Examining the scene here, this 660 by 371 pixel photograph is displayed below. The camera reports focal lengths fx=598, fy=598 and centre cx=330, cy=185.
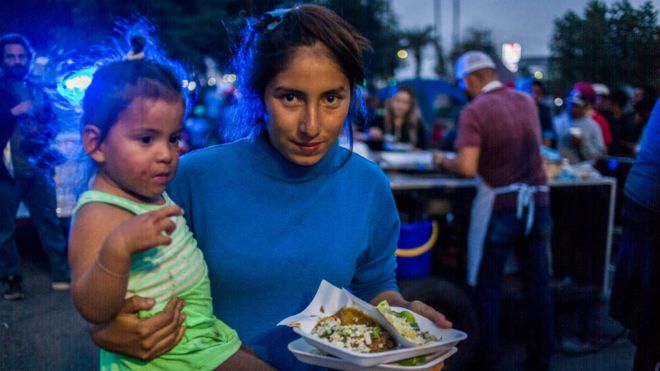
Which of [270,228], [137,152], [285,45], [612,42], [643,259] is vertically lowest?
[643,259]

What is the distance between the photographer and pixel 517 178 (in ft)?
14.4

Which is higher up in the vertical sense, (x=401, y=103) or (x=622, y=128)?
(x=401, y=103)

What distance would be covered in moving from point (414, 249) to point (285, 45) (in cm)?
334

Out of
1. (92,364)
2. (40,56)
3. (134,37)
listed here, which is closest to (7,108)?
(40,56)

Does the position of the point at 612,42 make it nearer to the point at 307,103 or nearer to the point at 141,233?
the point at 307,103

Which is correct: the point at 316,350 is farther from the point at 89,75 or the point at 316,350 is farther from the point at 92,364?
the point at 92,364

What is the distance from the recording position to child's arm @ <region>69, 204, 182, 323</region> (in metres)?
1.20

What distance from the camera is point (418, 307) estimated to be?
1.62 metres

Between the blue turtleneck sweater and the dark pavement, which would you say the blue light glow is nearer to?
the blue turtleneck sweater

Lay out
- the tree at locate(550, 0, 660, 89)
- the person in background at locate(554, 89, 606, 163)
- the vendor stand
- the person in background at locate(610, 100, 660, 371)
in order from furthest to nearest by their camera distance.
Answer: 1. the person in background at locate(554, 89, 606, 163)
2. the vendor stand
3. the person in background at locate(610, 100, 660, 371)
4. the tree at locate(550, 0, 660, 89)

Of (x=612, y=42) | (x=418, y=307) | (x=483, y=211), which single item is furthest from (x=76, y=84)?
(x=483, y=211)

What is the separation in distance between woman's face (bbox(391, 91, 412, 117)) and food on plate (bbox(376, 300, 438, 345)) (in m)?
6.77

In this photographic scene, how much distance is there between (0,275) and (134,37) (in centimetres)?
278

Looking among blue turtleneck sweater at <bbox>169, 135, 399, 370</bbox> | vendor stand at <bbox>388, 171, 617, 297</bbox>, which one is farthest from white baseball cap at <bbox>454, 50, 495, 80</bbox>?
blue turtleneck sweater at <bbox>169, 135, 399, 370</bbox>
